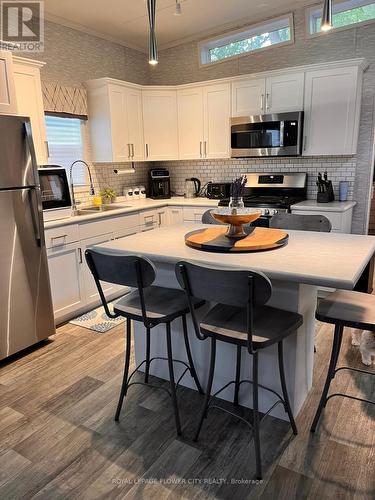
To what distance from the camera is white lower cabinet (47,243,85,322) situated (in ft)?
10.5

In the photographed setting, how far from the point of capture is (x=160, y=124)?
4.68 m

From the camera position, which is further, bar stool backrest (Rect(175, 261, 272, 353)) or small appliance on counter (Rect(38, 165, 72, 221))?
small appliance on counter (Rect(38, 165, 72, 221))

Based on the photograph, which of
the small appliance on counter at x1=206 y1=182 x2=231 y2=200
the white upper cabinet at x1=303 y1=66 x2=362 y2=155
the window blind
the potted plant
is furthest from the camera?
the small appliance on counter at x1=206 y1=182 x2=231 y2=200

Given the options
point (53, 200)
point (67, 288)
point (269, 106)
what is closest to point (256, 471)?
point (67, 288)

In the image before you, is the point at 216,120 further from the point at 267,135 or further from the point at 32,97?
the point at 32,97

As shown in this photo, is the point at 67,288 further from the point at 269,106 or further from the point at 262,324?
the point at 269,106

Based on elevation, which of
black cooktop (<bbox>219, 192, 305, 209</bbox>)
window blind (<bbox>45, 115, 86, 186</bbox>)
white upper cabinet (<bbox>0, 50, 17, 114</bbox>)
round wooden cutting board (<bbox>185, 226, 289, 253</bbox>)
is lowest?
round wooden cutting board (<bbox>185, 226, 289, 253</bbox>)

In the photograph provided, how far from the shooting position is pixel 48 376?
256 cm

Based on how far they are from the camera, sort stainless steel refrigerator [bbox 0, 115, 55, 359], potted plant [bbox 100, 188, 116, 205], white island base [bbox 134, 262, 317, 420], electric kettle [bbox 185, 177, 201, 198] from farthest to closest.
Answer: electric kettle [bbox 185, 177, 201, 198] → potted plant [bbox 100, 188, 116, 205] → stainless steel refrigerator [bbox 0, 115, 55, 359] → white island base [bbox 134, 262, 317, 420]

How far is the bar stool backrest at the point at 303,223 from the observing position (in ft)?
8.39

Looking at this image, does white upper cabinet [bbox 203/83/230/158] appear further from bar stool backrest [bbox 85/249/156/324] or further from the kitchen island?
bar stool backrest [bbox 85/249/156/324]

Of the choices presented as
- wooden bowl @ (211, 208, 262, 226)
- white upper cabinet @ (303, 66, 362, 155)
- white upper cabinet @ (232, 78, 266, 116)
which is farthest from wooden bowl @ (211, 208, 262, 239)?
white upper cabinet @ (232, 78, 266, 116)

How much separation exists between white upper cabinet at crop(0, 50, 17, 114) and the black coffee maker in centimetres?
236

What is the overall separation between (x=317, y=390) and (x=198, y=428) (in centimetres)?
85
